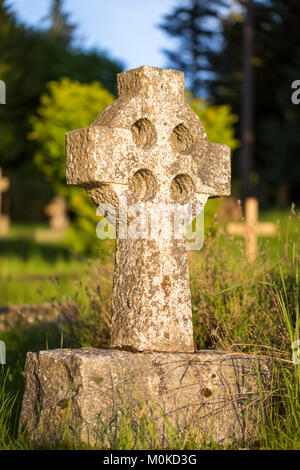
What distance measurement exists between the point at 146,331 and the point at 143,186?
0.87 m

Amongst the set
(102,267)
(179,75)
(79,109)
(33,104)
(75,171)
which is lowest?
(102,267)

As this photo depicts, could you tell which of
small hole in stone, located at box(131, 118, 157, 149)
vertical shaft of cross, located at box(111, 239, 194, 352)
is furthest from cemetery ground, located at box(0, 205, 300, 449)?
small hole in stone, located at box(131, 118, 157, 149)

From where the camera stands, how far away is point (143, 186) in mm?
3691

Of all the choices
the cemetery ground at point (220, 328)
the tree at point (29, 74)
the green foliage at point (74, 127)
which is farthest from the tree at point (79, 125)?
the tree at point (29, 74)

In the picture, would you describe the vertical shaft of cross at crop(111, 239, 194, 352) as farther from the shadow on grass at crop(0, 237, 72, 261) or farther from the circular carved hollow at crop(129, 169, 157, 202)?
the shadow on grass at crop(0, 237, 72, 261)

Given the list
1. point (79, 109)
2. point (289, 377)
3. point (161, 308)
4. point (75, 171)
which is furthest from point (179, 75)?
point (79, 109)

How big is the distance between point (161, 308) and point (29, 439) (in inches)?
39.2

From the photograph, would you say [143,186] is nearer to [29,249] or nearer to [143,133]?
[143,133]

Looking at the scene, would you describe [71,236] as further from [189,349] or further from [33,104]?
[33,104]

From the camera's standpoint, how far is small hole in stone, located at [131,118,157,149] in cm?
363

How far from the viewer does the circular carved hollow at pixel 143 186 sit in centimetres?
362

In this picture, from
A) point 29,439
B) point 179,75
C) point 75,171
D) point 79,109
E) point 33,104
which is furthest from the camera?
point 33,104

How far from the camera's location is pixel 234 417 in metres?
3.36

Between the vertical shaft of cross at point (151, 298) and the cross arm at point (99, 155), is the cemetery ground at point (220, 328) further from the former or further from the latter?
the cross arm at point (99, 155)
